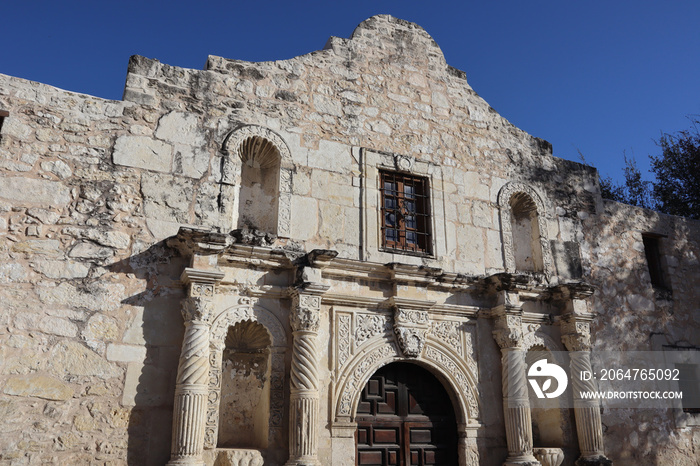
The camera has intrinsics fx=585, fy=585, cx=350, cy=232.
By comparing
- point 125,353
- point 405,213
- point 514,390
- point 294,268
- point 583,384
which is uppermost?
point 405,213

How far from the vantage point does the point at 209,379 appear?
223 inches

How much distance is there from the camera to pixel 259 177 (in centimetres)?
713

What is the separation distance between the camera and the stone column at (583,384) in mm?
7305

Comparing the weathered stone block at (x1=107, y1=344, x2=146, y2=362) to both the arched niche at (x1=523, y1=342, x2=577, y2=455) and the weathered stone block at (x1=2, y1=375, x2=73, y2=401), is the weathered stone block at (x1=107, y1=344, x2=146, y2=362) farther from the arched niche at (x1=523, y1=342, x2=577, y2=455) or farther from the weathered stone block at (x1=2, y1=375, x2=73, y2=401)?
the arched niche at (x1=523, y1=342, x2=577, y2=455)

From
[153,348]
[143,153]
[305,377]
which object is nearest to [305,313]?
[305,377]

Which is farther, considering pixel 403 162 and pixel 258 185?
pixel 403 162

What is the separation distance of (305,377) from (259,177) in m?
2.54

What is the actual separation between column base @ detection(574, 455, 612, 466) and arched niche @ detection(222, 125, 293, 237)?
4.59m

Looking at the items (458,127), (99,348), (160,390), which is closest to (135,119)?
(99,348)

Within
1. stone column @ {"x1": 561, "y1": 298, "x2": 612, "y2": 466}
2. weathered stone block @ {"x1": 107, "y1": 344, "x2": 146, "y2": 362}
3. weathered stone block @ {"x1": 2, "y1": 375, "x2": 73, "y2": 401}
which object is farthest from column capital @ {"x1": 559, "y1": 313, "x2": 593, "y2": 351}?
weathered stone block @ {"x1": 2, "y1": 375, "x2": 73, "y2": 401}

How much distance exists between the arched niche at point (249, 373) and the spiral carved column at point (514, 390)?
2.80 metres

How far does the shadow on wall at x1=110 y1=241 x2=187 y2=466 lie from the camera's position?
17.8ft

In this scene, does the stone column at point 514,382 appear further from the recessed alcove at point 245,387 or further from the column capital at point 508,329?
the recessed alcove at point 245,387

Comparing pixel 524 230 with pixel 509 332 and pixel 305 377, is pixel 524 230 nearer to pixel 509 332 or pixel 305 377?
pixel 509 332
